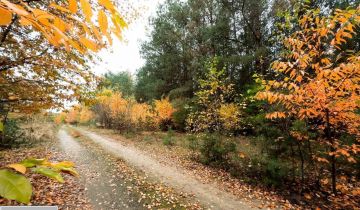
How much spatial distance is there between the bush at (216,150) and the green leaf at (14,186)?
998 cm

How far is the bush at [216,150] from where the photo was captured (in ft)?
33.2

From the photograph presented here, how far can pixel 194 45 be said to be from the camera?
1017 inches

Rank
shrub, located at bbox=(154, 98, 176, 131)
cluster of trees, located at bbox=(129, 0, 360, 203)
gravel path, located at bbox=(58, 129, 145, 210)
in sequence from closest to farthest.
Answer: gravel path, located at bbox=(58, 129, 145, 210) < cluster of trees, located at bbox=(129, 0, 360, 203) < shrub, located at bbox=(154, 98, 176, 131)

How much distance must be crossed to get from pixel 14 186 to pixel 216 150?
33.3ft

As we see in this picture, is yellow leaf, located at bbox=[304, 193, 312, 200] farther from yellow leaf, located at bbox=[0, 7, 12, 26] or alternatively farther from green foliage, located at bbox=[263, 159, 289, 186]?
yellow leaf, located at bbox=[0, 7, 12, 26]

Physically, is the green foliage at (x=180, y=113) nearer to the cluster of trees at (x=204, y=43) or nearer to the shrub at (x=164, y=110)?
the shrub at (x=164, y=110)

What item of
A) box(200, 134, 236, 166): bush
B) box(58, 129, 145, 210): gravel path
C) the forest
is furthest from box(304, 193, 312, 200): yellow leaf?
box(58, 129, 145, 210): gravel path

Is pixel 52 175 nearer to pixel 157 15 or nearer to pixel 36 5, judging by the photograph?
pixel 36 5

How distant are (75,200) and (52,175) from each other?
695 cm

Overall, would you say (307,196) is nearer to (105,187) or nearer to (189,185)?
(189,185)

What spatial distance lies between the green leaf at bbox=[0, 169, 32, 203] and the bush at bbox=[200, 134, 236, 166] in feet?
32.8

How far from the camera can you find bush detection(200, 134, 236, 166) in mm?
10125

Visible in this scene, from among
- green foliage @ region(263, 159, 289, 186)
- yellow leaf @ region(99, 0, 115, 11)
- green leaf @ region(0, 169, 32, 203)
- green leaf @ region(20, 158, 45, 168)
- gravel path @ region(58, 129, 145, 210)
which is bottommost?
gravel path @ region(58, 129, 145, 210)

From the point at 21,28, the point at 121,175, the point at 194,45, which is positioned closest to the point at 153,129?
the point at 194,45
